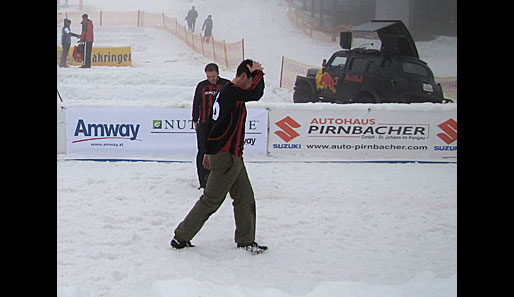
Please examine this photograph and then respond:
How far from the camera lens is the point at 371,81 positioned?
1433cm

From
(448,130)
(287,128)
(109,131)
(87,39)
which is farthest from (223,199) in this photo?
(87,39)

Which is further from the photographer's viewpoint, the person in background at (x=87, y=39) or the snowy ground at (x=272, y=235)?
the person in background at (x=87, y=39)

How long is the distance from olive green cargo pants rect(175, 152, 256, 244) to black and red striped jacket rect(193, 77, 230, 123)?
184 cm

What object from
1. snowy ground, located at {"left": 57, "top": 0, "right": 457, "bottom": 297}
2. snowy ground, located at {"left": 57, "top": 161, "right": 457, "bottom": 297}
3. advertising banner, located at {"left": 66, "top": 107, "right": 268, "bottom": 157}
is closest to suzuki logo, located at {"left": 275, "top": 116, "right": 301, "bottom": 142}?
advertising banner, located at {"left": 66, "top": 107, "right": 268, "bottom": 157}

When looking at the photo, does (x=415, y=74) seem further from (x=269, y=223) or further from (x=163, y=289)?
(x=163, y=289)

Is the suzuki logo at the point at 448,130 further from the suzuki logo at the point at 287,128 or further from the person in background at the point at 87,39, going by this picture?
the person in background at the point at 87,39

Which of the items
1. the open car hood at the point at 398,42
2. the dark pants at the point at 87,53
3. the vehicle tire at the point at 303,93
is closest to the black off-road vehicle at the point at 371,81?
the vehicle tire at the point at 303,93

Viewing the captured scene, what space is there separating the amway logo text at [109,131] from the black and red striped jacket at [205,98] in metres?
2.77

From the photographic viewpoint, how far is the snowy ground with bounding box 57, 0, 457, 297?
4.35m

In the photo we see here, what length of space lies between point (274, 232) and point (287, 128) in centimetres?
395

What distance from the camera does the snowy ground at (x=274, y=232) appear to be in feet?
14.3

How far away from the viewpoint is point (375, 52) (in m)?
14.9

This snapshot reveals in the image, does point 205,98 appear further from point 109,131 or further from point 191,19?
point 191,19

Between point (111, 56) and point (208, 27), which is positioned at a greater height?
point (208, 27)
